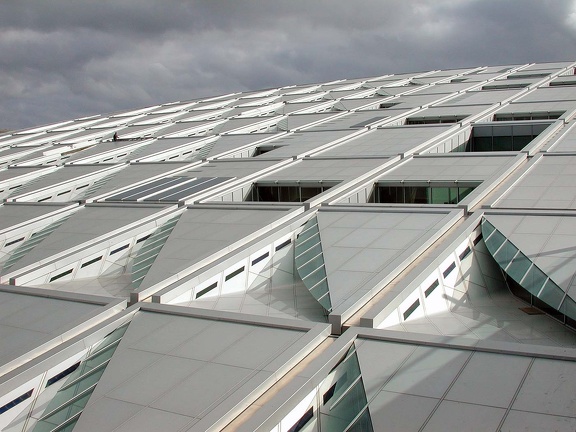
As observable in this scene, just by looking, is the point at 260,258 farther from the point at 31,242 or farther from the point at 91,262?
the point at 31,242

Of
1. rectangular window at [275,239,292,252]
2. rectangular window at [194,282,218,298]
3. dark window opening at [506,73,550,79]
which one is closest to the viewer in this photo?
rectangular window at [194,282,218,298]

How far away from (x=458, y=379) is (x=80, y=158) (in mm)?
38572

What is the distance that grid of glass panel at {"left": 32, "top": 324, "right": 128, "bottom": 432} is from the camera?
1153 centimetres

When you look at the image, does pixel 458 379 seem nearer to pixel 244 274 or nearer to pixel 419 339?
pixel 419 339

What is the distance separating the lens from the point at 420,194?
26.4m

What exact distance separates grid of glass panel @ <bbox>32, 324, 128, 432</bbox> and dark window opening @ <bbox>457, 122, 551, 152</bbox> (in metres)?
29.5

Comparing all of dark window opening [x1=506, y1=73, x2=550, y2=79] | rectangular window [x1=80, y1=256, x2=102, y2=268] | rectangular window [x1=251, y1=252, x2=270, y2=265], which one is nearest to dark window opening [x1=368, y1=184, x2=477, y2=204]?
rectangular window [x1=251, y1=252, x2=270, y2=265]

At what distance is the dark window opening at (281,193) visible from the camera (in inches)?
1126

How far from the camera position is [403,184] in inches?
1038

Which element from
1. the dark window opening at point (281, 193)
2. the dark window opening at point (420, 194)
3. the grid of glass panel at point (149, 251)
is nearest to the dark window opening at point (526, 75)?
the dark window opening at point (420, 194)

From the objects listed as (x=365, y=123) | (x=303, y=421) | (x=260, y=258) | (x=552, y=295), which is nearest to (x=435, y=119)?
(x=365, y=123)

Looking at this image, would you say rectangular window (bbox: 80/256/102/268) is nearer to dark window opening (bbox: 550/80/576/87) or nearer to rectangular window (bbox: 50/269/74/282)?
rectangular window (bbox: 50/269/74/282)

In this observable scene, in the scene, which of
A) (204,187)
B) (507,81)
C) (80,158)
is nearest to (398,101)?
(507,81)

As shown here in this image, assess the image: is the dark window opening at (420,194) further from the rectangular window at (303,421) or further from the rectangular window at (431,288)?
the rectangular window at (303,421)
